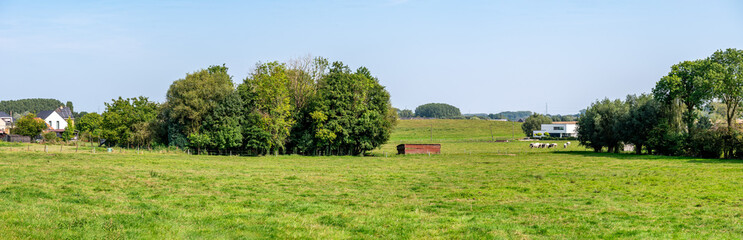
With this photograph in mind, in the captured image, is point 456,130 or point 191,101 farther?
point 456,130

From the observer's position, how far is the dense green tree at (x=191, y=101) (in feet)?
228

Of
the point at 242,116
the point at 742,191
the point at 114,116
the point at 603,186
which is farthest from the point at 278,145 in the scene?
the point at 742,191

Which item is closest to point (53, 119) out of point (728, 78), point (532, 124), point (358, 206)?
point (532, 124)

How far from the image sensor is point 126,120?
79500mm

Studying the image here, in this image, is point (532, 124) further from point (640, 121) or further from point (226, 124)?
point (226, 124)

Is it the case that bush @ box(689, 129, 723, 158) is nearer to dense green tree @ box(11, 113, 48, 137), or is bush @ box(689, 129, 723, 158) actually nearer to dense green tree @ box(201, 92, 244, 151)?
dense green tree @ box(201, 92, 244, 151)

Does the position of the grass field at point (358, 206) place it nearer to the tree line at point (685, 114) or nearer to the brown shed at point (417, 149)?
the tree line at point (685, 114)

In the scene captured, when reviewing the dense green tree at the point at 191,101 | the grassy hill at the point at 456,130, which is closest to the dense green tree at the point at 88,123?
the dense green tree at the point at 191,101

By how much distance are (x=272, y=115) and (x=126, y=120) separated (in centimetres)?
2507

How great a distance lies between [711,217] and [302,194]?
656 inches

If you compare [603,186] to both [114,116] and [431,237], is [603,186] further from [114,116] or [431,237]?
[114,116]

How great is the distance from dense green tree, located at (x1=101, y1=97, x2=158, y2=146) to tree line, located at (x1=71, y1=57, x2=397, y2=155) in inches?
18.5

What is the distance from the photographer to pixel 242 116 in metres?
71.2

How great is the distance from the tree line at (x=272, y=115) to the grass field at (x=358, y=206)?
3596cm
